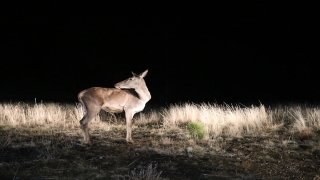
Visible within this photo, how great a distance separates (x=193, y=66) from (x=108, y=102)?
25624 mm

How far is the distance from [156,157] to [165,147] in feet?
3.36

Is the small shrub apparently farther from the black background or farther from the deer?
Result: the black background

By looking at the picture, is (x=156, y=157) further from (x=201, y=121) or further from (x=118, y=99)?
(x=201, y=121)

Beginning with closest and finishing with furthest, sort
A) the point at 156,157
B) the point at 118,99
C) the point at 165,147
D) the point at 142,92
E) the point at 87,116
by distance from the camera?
1. the point at 156,157
2. the point at 165,147
3. the point at 87,116
4. the point at 118,99
5. the point at 142,92

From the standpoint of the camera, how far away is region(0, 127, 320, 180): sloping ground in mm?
6633

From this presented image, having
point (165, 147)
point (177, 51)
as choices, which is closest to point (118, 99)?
point (165, 147)

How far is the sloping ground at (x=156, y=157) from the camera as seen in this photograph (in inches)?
261

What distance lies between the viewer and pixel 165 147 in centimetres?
888

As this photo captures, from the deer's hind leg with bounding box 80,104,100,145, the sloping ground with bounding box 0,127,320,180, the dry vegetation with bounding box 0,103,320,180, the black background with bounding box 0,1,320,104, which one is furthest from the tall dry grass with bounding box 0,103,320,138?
the black background with bounding box 0,1,320,104

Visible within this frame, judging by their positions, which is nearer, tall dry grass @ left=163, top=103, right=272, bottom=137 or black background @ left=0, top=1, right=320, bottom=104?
tall dry grass @ left=163, top=103, right=272, bottom=137

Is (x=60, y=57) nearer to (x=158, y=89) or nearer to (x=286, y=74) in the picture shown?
(x=158, y=89)

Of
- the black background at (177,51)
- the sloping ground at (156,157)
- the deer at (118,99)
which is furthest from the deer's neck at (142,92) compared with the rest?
the black background at (177,51)

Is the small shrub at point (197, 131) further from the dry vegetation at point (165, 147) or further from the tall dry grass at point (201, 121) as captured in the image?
the tall dry grass at point (201, 121)

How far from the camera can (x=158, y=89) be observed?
113 ft
